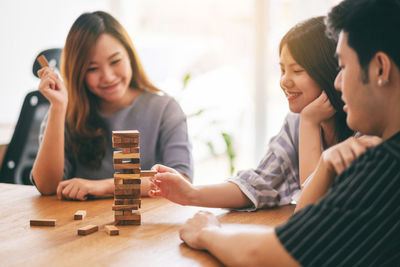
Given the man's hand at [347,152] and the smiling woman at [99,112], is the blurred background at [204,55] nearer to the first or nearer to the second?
the smiling woman at [99,112]

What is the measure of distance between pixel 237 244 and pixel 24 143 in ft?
5.79

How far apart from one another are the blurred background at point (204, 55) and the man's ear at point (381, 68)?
8.30ft

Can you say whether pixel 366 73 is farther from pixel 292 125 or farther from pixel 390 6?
pixel 292 125

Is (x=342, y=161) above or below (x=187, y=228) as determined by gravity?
above

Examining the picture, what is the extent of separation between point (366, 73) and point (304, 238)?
0.35 metres

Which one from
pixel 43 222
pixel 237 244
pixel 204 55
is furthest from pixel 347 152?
pixel 204 55

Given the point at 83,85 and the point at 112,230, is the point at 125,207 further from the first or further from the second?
the point at 83,85

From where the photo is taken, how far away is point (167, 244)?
1164 millimetres

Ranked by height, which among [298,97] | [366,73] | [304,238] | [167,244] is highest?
[366,73]

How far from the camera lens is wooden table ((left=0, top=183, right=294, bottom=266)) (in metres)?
1.06

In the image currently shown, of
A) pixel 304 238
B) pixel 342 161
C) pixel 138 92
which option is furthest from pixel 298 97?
pixel 138 92

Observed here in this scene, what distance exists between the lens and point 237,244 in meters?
0.98

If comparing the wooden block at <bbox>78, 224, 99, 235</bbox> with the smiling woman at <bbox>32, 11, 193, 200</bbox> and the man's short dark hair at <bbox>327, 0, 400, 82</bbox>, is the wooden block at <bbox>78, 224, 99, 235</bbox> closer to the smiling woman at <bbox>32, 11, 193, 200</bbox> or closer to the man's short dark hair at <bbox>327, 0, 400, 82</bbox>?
the smiling woman at <bbox>32, 11, 193, 200</bbox>

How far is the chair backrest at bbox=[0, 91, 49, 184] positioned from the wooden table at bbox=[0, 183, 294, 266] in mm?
774
